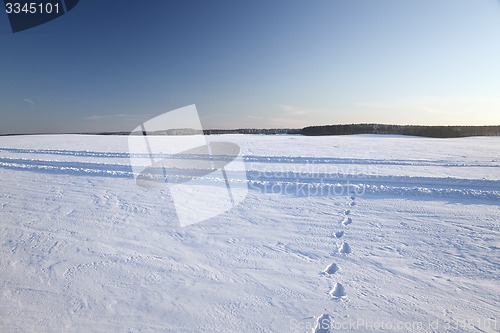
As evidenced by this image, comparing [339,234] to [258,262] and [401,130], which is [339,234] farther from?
[401,130]

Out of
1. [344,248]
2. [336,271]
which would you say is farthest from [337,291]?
[344,248]

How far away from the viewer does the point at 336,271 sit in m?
3.24

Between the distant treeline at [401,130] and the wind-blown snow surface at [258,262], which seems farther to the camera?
the distant treeline at [401,130]

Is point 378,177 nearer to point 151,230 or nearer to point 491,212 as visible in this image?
point 491,212

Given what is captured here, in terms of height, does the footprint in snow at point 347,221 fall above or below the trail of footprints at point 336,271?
above

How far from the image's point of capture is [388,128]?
5628 cm

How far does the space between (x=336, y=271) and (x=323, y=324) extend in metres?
0.88

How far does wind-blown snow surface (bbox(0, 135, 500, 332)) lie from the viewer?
8.37ft

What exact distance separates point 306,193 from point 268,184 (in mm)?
1190

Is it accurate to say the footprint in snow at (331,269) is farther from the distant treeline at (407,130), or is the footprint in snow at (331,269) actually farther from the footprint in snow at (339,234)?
the distant treeline at (407,130)

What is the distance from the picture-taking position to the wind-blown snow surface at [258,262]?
8.37 feet

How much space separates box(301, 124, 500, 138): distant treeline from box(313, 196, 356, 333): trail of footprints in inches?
1979
